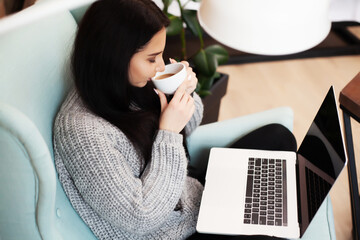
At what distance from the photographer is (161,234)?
1.09 meters

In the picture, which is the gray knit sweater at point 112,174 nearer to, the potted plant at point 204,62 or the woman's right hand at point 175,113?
the woman's right hand at point 175,113

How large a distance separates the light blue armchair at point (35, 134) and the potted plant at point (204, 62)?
684 mm

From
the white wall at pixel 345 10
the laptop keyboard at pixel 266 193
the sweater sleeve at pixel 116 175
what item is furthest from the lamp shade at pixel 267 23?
the white wall at pixel 345 10

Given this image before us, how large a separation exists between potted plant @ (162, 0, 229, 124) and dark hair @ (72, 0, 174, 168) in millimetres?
748

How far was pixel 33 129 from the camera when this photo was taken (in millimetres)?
722

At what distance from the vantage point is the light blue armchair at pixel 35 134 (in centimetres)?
73

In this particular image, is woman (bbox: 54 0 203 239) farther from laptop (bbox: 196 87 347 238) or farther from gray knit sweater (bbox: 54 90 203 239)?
laptop (bbox: 196 87 347 238)

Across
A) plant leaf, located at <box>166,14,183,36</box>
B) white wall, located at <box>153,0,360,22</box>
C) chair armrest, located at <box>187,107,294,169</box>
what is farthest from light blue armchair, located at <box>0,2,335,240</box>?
white wall, located at <box>153,0,360,22</box>

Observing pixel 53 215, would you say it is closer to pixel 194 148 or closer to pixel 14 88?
pixel 14 88

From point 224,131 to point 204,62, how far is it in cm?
52

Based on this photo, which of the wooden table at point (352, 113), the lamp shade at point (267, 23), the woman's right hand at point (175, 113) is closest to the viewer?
the lamp shade at point (267, 23)

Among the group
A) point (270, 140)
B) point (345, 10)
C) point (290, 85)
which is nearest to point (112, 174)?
point (270, 140)

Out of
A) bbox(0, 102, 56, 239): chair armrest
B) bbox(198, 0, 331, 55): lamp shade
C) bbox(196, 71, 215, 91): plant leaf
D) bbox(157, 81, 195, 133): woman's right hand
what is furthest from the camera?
bbox(196, 71, 215, 91): plant leaf

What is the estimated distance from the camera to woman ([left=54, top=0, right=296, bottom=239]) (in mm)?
919
